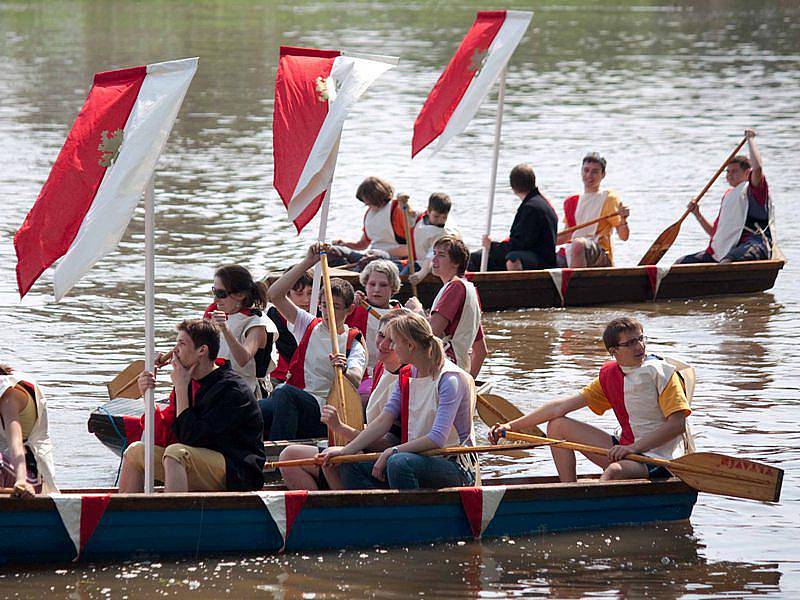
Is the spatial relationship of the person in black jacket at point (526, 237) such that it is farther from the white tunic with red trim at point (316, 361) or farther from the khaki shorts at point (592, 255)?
the white tunic with red trim at point (316, 361)

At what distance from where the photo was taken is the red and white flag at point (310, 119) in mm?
10742

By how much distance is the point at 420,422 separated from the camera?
360 inches

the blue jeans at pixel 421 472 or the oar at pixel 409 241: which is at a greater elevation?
the oar at pixel 409 241

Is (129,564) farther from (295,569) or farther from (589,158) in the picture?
(589,158)

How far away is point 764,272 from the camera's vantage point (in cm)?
1684

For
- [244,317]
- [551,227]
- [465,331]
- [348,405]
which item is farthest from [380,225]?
[348,405]

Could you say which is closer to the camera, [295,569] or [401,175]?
[295,569]

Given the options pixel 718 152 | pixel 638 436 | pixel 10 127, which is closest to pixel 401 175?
pixel 718 152

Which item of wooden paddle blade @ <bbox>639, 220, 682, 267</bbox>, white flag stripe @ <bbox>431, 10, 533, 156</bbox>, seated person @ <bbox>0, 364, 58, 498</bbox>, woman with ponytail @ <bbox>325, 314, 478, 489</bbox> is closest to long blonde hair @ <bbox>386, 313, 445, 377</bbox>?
woman with ponytail @ <bbox>325, 314, 478, 489</bbox>

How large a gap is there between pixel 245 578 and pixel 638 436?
8.53 ft

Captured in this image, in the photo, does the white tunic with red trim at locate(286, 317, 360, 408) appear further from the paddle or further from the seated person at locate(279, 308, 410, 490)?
the seated person at locate(279, 308, 410, 490)

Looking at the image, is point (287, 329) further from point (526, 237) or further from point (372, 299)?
point (526, 237)

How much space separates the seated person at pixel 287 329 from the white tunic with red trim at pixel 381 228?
4334mm

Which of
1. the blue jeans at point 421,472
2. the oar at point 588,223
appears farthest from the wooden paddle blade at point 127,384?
the oar at point 588,223
